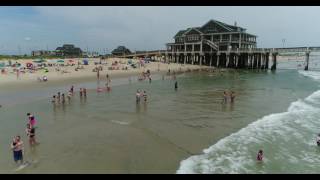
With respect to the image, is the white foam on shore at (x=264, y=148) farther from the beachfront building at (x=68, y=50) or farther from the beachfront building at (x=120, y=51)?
the beachfront building at (x=68, y=50)

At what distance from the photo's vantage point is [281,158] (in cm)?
1177

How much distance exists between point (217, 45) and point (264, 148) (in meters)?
58.4

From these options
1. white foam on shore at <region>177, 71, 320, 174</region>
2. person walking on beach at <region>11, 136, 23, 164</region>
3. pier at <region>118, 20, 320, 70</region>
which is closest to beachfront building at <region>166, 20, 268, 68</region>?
pier at <region>118, 20, 320, 70</region>

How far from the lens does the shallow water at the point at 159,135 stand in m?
10.8

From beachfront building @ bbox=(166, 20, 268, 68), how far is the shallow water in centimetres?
4486

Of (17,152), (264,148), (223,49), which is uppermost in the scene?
(223,49)

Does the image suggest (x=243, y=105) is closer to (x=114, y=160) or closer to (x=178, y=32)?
(x=114, y=160)

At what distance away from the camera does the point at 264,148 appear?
12.9 metres

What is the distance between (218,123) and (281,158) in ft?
17.3

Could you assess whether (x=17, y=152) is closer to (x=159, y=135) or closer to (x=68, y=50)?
(x=159, y=135)

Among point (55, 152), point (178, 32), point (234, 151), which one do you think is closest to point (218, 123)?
point (234, 151)

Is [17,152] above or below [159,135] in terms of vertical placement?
above

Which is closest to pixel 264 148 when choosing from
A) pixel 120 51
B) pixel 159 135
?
pixel 159 135

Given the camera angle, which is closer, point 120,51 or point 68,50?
point 68,50
